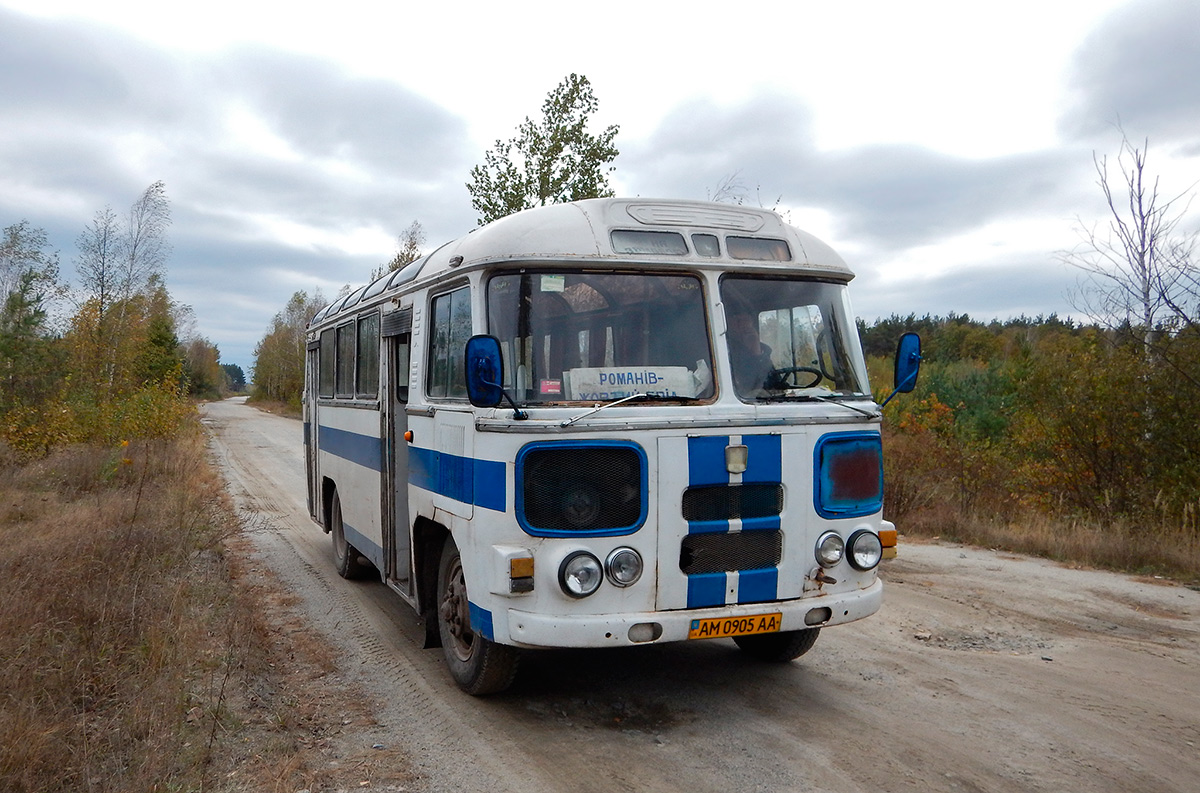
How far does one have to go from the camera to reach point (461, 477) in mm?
4926

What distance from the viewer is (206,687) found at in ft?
16.8

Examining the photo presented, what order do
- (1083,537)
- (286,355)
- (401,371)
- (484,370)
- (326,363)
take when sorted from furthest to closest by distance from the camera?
(286,355) → (1083,537) → (326,363) → (401,371) → (484,370)

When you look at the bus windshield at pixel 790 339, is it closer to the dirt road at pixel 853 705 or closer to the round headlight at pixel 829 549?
the round headlight at pixel 829 549

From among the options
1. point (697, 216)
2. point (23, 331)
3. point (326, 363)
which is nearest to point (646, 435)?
point (697, 216)

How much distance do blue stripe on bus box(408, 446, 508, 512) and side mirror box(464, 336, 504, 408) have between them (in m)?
0.38

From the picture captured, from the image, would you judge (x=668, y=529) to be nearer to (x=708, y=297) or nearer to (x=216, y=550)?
(x=708, y=297)

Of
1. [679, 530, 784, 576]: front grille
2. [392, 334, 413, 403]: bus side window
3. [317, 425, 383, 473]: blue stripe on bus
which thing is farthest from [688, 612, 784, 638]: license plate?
[317, 425, 383, 473]: blue stripe on bus

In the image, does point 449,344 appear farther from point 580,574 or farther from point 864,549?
point 864,549

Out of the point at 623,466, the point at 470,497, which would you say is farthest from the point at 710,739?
the point at 470,497

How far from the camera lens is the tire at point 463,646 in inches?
196

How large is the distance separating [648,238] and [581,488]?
148cm

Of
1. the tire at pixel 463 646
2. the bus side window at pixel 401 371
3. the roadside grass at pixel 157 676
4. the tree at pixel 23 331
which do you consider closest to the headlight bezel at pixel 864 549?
the tire at pixel 463 646

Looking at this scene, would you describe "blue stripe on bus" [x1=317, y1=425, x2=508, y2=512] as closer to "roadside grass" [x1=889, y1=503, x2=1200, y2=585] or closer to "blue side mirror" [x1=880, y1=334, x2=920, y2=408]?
"blue side mirror" [x1=880, y1=334, x2=920, y2=408]

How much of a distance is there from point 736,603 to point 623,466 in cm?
98
